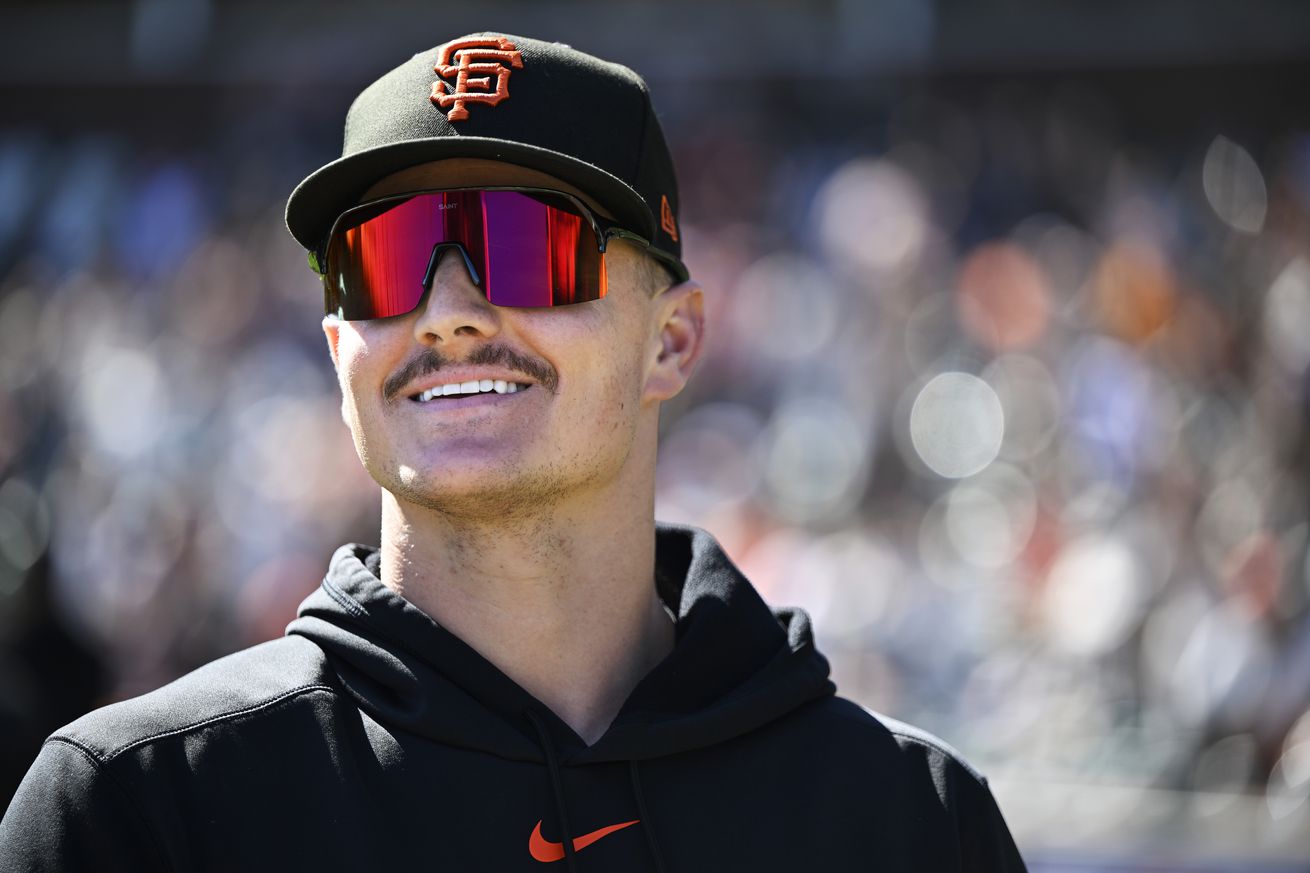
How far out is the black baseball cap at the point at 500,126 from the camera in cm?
174

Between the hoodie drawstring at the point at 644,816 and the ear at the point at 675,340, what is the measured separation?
21.1 inches

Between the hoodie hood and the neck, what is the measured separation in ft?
0.24

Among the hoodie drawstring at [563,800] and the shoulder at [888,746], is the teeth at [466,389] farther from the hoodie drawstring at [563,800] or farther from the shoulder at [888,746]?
the shoulder at [888,746]

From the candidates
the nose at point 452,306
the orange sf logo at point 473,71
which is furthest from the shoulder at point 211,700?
the orange sf logo at point 473,71

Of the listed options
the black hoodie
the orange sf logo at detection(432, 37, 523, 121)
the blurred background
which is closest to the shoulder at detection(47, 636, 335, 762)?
the black hoodie

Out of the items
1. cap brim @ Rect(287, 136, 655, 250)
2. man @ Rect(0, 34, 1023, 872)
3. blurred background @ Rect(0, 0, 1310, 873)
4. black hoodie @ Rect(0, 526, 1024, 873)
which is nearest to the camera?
black hoodie @ Rect(0, 526, 1024, 873)

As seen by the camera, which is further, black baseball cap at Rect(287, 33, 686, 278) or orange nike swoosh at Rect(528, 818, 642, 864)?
black baseball cap at Rect(287, 33, 686, 278)

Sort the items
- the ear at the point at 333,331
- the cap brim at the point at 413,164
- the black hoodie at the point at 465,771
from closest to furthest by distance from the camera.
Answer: the black hoodie at the point at 465,771
the cap brim at the point at 413,164
the ear at the point at 333,331

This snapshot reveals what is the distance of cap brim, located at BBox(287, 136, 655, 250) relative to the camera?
1712mm

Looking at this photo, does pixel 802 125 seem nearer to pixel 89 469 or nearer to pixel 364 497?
pixel 364 497

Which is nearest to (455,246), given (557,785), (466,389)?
(466,389)

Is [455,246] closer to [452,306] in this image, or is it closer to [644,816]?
[452,306]

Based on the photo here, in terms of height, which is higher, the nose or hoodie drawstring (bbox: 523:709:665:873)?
the nose

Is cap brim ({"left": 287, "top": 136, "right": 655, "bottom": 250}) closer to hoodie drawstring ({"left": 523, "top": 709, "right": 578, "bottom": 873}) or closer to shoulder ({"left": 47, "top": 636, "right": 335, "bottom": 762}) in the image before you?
shoulder ({"left": 47, "top": 636, "right": 335, "bottom": 762})
